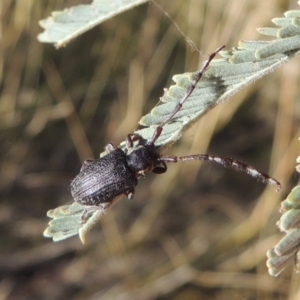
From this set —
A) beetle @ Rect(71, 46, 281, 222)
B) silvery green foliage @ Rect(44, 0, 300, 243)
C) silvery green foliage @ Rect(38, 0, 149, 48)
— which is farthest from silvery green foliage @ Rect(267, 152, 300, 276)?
silvery green foliage @ Rect(38, 0, 149, 48)

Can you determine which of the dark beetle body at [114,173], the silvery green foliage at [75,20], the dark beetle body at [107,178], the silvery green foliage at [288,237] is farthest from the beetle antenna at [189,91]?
the dark beetle body at [107,178]

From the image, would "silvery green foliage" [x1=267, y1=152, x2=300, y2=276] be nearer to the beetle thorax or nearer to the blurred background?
the beetle thorax

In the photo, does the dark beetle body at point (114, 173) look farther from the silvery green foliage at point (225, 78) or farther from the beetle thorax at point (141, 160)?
the silvery green foliage at point (225, 78)

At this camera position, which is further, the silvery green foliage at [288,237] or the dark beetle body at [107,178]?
the dark beetle body at [107,178]

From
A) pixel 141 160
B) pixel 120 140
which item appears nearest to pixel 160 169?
pixel 141 160

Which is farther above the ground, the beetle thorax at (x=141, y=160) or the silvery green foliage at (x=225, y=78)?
the beetle thorax at (x=141, y=160)

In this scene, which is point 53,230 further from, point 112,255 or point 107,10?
point 112,255

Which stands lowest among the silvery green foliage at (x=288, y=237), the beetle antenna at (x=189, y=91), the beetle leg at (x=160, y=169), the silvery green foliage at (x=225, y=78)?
the silvery green foliage at (x=288, y=237)
